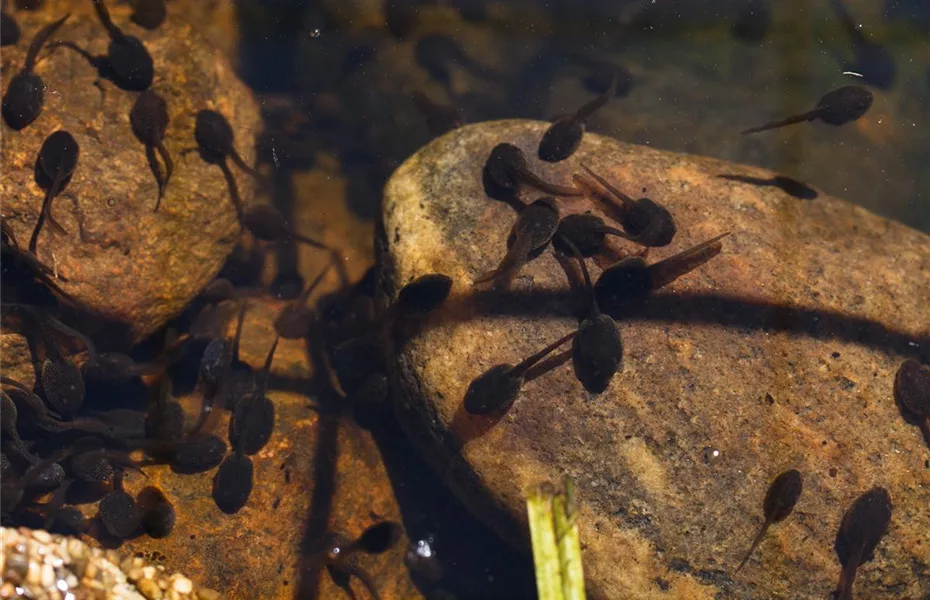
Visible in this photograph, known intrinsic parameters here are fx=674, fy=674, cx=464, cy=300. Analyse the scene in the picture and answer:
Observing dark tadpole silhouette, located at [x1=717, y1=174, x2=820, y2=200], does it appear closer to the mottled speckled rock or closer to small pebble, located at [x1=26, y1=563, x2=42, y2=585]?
the mottled speckled rock

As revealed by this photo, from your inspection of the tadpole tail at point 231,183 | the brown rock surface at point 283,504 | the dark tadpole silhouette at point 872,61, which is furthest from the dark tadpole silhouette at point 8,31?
the dark tadpole silhouette at point 872,61

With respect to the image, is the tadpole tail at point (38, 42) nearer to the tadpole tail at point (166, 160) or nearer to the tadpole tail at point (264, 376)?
the tadpole tail at point (166, 160)

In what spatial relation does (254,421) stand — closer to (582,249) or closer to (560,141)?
(582,249)

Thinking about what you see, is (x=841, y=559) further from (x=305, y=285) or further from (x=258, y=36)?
(x=258, y=36)

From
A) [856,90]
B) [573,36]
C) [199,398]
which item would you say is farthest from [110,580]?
[856,90]

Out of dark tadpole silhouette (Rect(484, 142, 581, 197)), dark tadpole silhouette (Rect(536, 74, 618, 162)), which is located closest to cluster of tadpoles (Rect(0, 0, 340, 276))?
dark tadpole silhouette (Rect(484, 142, 581, 197))
